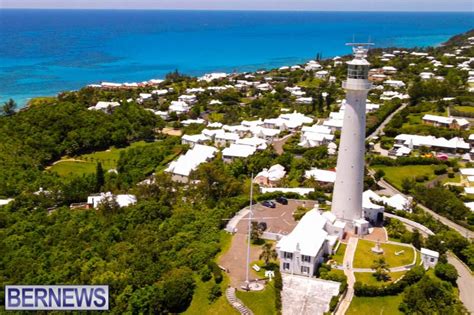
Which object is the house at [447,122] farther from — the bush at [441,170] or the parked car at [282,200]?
the parked car at [282,200]

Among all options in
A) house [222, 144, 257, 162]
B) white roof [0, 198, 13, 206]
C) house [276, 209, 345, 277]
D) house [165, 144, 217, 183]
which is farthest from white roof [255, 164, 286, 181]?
white roof [0, 198, 13, 206]

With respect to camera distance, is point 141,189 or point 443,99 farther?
point 443,99

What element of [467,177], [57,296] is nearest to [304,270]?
[57,296]

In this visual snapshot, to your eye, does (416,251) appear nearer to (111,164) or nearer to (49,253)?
(49,253)

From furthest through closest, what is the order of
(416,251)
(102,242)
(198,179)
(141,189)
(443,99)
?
(443,99) < (198,179) < (141,189) < (102,242) < (416,251)

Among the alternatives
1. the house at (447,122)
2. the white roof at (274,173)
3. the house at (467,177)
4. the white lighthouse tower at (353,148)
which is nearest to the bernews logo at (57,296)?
the white lighthouse tower at (353,148)

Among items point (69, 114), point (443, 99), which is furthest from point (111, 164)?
point (443, 99)

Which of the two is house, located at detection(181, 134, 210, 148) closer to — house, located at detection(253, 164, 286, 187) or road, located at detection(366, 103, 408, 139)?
house, located at detection(253, 164, 286, 187)
